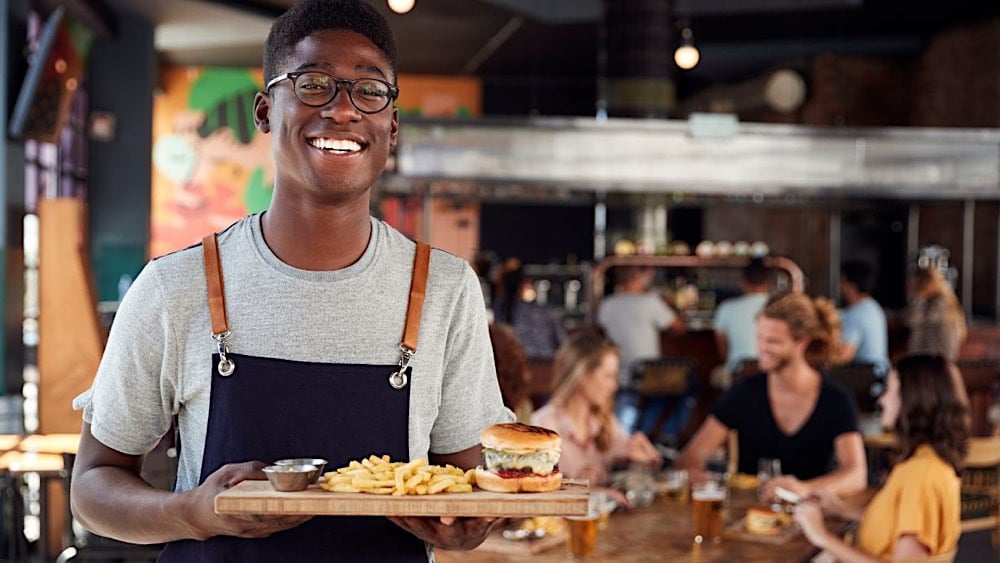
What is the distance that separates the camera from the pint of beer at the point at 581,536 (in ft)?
10.2

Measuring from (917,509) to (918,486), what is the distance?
67 millimetres

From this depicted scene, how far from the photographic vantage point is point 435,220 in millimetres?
14086

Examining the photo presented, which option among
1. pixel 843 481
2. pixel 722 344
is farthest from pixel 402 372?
pixel 722 344

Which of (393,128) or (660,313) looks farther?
(660,313)

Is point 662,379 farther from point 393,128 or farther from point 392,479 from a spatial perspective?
point 392,479

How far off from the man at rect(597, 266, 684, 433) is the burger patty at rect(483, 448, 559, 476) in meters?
6.44

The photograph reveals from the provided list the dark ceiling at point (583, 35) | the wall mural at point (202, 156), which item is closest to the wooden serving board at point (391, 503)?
the dark ceiling at point (583, 35)

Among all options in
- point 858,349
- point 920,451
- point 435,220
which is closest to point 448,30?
point 435,220

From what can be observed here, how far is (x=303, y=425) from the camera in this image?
56.3 inches

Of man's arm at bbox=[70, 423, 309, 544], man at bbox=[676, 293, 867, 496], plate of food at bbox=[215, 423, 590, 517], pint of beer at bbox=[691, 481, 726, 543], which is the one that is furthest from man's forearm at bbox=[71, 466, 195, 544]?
man at bbox=[676, 293, 867, 496]

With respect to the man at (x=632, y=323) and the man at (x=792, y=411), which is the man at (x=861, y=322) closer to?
the man at (x=632, y=323)

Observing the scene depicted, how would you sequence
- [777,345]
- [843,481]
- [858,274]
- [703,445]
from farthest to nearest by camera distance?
[858,274]
[703,445]
[777,345]
[843,481]

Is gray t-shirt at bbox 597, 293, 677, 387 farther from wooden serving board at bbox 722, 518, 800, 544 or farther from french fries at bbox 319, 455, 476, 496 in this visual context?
french fries at bbox 319, 455, 476, 496

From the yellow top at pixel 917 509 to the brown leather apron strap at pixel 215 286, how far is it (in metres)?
2.52
